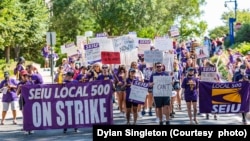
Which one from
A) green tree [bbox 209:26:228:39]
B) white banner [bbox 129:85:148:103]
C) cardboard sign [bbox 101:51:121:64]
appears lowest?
white banner [bbox 129:85:148:103]

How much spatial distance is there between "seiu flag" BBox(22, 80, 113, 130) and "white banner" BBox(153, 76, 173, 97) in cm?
141

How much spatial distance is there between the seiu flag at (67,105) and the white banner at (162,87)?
4.62 feet

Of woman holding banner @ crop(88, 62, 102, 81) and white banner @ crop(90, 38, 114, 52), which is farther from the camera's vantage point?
white banner @ crop(90, 38, 114, 52)

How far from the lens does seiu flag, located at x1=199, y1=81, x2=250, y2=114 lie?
14.8 meters

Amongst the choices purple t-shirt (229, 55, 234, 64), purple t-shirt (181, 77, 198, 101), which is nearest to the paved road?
purple t-shirt (181, 77, 198, 101)

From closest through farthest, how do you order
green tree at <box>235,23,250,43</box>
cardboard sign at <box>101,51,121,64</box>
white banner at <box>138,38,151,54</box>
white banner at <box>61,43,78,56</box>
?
cardboard sign at <box>101,51,121,64</box>
white banner at <box>138,38,151,54</box>
white banner at <box>61,43,78,56</box>
green tree at <box>235,23,250,43</box>

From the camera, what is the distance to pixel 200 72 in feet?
55.3

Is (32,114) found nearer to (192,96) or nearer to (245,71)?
(192,96)

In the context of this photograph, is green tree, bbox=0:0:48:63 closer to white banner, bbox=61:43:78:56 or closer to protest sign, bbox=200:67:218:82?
white banner, bbox=61:43:78:56

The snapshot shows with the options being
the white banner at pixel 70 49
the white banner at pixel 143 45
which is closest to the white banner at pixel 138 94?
the white banner at pixel 143 45

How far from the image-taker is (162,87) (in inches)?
561

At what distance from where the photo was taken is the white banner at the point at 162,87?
14.2m

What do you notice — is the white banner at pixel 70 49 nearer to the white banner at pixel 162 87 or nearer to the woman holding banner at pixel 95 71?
the woman holding banner at pixel 95 71

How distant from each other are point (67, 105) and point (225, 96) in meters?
4.24
